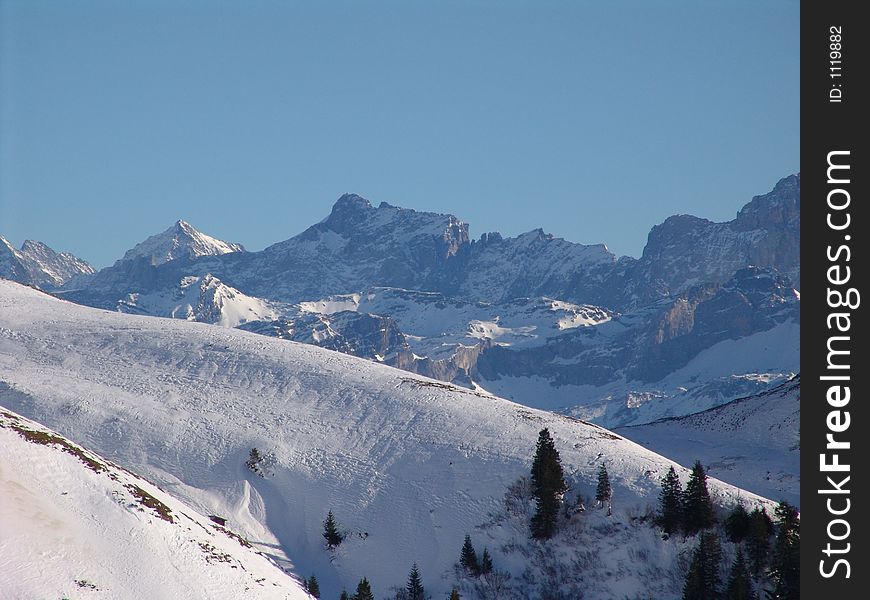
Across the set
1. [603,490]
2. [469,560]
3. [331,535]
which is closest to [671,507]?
[603,490]

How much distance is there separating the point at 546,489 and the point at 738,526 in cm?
1361

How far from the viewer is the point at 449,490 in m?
86.0

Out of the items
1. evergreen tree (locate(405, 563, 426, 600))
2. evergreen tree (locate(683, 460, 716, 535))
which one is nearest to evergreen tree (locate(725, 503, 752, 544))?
evergreen tree (locate(683, 460, 716, 535))

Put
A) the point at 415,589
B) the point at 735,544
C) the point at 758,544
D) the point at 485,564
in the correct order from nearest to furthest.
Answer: the point at 758,544
the point at 415,589
the point at 735,544
the point at 485,564

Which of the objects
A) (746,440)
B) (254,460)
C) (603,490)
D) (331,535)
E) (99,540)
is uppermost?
(746,440)

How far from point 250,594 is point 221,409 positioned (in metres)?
38.4

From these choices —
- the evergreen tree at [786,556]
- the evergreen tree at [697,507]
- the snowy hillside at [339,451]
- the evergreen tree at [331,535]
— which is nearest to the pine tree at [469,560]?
the snowy hillside at [339,451]

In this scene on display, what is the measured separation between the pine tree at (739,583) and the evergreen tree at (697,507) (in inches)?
193

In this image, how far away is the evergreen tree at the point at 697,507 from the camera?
75938mm

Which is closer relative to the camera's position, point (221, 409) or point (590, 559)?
point (590, 559)

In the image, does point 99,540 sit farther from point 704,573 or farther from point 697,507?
point 697,507

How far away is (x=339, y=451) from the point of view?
92875 millimetres
